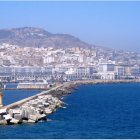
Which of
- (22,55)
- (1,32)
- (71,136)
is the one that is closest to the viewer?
(71,136)

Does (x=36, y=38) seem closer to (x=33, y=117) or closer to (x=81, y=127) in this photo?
(x=33, y=117)

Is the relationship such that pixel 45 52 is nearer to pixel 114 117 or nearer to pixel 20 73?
pixel 20 73

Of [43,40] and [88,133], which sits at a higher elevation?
[43,40]

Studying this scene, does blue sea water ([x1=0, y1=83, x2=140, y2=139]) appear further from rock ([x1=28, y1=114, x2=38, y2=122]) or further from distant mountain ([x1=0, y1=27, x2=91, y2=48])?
distant mountain ([x1=0, y1=27, x2=91, y2=48])

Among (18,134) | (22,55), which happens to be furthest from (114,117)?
(22,55)

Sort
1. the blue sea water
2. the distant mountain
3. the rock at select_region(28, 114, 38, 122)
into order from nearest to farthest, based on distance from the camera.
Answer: the blue sea water, the rock at select_region(28, 114, 38, 122), the distant mountain

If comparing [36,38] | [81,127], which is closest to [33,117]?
[81,127]

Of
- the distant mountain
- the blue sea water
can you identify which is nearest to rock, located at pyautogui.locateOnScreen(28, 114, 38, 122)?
the blue sea water

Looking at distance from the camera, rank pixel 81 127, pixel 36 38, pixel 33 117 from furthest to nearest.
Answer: pixel 36 38 → pixel 33 117 → pixel 81 127
